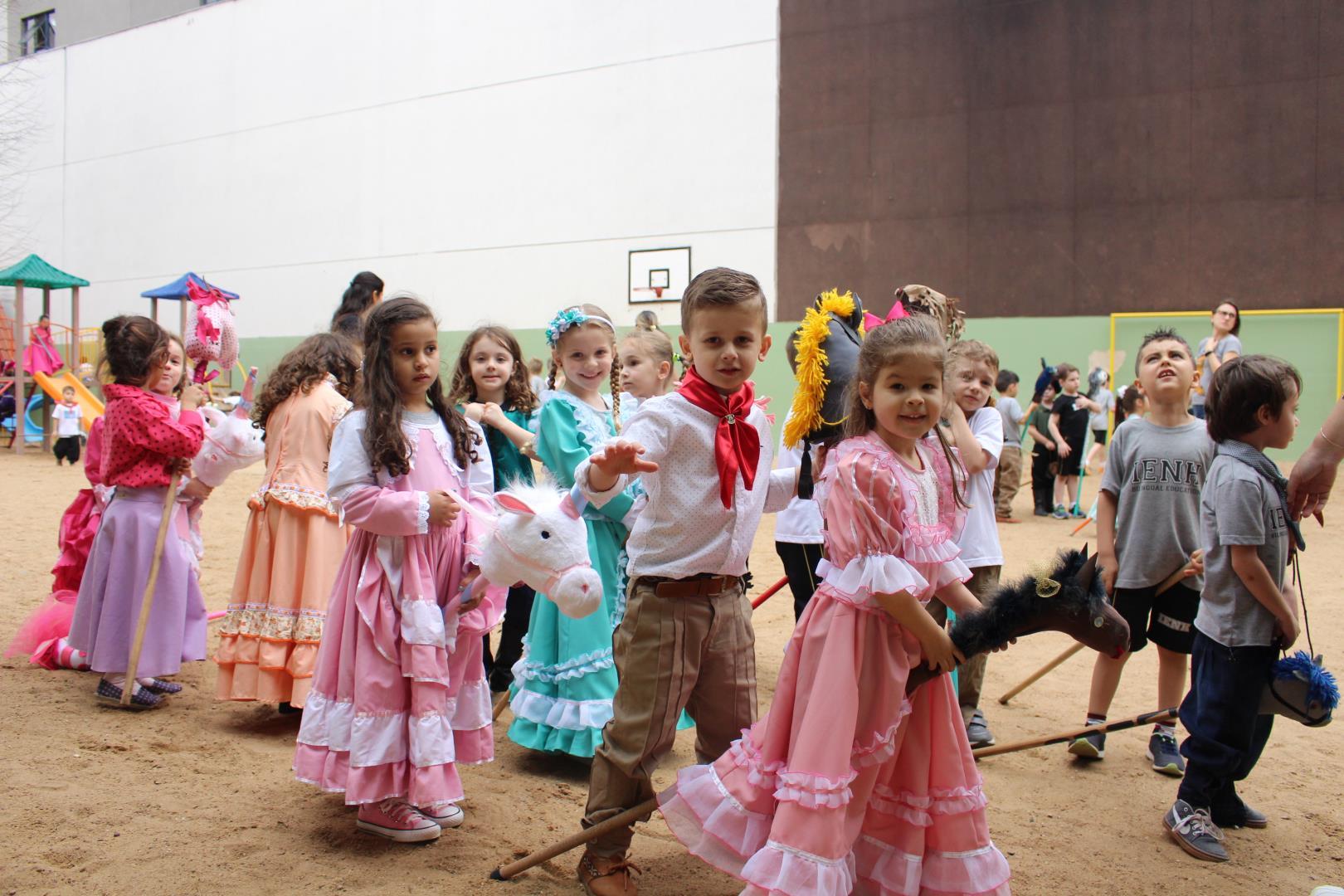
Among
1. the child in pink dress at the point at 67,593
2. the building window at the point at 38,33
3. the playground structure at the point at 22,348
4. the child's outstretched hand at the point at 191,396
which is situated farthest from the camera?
the building window at the point at 38,33

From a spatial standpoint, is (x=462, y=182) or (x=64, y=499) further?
(x=462, y=182)

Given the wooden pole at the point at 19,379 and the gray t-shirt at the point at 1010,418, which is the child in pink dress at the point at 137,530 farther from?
the wooden pole at the point at 19,379

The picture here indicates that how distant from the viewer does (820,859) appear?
2.57 meters

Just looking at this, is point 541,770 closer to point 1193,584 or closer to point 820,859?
point 820,859

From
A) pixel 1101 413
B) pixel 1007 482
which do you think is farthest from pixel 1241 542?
pixel 1101 413

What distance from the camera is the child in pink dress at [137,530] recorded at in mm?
4805

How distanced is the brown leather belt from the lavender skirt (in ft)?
9.42

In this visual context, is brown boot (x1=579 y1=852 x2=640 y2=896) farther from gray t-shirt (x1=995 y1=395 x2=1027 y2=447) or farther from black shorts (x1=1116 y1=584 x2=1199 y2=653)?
gray t-shirt (x1=995 y1=395 x2=1027 y2=447)

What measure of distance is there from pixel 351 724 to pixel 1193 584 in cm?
316

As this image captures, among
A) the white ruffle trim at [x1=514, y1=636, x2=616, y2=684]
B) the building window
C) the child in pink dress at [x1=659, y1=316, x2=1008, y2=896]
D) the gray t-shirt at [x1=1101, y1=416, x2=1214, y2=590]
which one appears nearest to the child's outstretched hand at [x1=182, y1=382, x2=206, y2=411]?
the white ruffle trim at [x1=514, y1=636, x2=616, y2=684]

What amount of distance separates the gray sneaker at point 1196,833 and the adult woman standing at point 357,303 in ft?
14.0

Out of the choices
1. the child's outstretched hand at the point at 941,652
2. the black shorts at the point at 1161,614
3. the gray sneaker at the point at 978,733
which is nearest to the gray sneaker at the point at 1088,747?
the gray sneaker at the point at 978,733

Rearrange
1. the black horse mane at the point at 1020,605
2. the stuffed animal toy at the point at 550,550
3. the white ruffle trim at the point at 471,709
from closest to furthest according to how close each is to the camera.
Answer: the black horse mane at the point at 1020,605 < the stuffed animal toy at the point at 550,550 < the white ruffle trim at the point at 471,709

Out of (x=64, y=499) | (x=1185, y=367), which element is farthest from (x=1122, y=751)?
(x=64, y=499)
